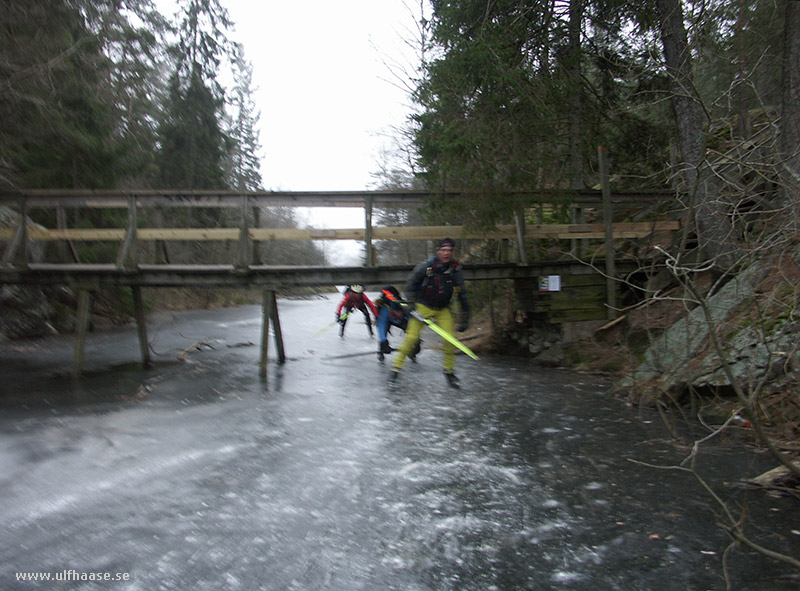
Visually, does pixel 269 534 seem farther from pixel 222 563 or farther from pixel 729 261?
pixel 729 261

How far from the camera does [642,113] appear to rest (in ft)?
44.5

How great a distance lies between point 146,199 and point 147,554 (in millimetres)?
7758

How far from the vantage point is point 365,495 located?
4.43 meters

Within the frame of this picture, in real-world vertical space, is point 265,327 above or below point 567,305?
below

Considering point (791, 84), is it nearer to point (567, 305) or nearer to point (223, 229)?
point (567, 305)

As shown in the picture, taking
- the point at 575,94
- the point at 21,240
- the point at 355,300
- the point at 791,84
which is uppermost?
the point at 575,94

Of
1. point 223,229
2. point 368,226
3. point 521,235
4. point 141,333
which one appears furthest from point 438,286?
point 141,333

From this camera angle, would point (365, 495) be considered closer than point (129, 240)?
Yes

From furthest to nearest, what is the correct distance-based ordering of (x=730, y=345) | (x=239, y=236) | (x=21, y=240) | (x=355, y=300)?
(x=355, y=300)
(x=21, y=240)
(x=239, y=236)
(x=730, y=345)

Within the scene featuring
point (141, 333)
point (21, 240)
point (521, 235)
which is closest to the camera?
point (21, 240)

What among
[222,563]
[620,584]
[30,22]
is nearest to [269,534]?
[222,563]

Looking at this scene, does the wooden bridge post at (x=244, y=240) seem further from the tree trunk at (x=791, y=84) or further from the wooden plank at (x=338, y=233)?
the tree trunk at (x=791, y=84)

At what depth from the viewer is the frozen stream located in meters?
3.30

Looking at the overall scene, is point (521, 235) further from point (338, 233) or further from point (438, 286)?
point (338, 233)
